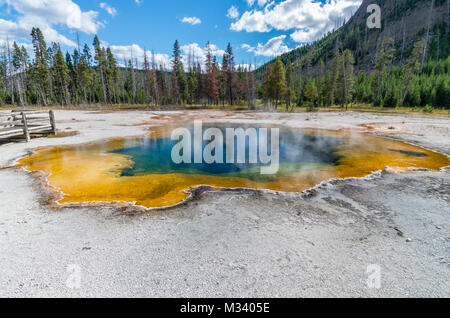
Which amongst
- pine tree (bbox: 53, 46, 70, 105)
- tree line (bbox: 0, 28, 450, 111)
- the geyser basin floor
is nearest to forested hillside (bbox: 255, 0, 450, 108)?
tree line (bbox: 0, 28, 450, 111)

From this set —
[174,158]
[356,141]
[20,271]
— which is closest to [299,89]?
[356,141]

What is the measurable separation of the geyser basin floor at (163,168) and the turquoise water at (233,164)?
0.05 meters

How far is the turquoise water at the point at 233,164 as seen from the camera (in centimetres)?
1074

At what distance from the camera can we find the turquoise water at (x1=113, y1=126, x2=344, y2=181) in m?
10.7

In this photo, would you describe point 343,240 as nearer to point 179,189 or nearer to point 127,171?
point 179,189

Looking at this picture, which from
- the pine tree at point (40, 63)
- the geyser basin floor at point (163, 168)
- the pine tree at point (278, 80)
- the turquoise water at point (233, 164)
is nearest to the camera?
the geyser basin floor at point (163, 168)

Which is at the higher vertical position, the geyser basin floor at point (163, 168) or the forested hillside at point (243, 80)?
the forested hillside at point (243, 80)

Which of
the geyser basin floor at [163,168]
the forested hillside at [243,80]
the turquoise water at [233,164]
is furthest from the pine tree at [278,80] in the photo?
the geyser basin floor at [163,168]

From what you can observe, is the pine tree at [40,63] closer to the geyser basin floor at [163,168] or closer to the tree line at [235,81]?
the tree line at [235,81]

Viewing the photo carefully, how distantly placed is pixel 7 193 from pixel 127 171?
13.8 ft

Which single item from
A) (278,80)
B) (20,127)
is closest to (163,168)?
(20,127)

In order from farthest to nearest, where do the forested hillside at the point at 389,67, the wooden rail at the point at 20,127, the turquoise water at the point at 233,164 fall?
1. the forested hillside at the point at 389,67
2. the wooden rail at the point at 20,127
3. the turquoise water at the point at 233,164

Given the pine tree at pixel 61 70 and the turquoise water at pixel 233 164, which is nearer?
the turquoise water at pixel 233 164

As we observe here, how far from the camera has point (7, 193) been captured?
6.96 metres
